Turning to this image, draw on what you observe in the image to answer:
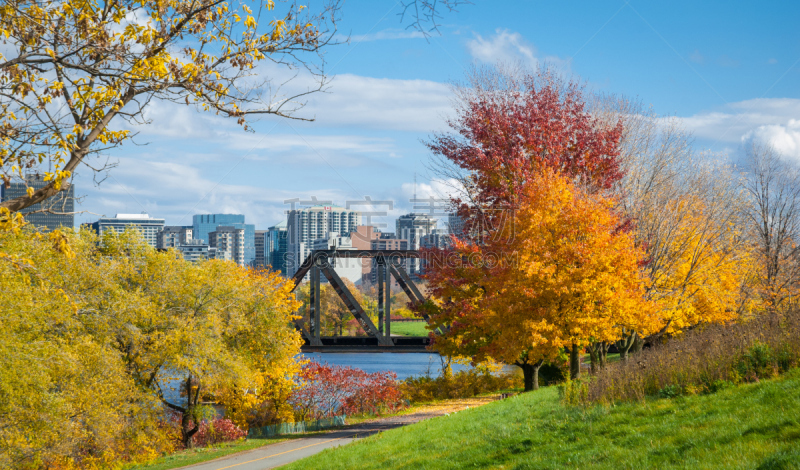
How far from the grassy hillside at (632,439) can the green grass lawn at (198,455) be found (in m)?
7.47

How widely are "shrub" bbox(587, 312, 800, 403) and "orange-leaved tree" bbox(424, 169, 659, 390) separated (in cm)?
462

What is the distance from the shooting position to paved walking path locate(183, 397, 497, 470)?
15500 mm

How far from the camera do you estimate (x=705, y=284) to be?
2183 centimetres

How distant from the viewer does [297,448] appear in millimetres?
17656

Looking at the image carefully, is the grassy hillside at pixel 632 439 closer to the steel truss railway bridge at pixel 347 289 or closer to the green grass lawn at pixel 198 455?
the green grass lawn at pixel 198 455

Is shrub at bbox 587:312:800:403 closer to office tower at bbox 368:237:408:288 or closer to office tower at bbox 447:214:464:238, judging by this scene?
office tower at bbox 447:214:464:238

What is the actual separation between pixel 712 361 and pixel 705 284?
1357 cm

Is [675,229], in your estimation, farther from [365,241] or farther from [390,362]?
[365,241]

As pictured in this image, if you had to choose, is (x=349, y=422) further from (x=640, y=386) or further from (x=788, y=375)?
(x=788, y=375)

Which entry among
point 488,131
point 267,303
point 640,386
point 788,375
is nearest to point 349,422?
point 267,303

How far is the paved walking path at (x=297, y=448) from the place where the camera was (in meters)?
15.5

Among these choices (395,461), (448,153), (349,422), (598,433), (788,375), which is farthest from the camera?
(349,422)

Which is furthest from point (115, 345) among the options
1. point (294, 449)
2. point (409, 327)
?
point (409, 327)

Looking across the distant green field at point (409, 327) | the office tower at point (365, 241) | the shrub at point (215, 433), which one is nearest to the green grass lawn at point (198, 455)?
the shrub at point (215, 433)
